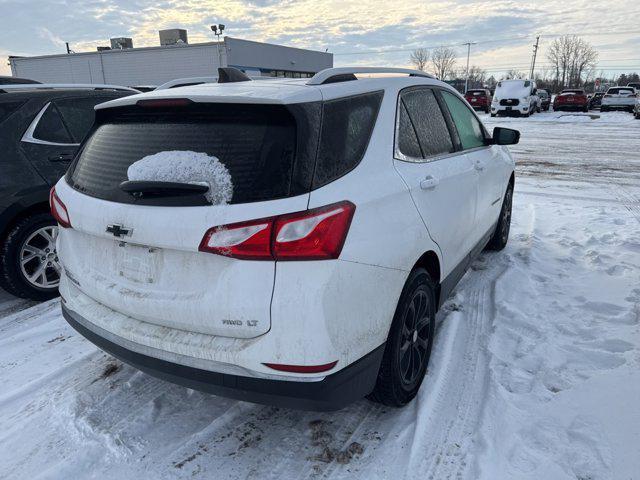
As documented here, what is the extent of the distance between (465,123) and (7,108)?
12.8 feet

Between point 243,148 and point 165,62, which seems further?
point 165,62

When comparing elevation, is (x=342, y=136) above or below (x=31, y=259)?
above

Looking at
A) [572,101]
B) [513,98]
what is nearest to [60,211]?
[513,98]

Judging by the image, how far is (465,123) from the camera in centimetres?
405

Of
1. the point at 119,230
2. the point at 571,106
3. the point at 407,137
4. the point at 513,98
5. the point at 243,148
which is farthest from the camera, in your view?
the point at 571,106

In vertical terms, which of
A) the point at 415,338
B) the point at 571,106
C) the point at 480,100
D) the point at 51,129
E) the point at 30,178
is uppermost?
the point at 51,129

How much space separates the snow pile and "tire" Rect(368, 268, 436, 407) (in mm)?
1069

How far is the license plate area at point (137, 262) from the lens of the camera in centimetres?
220

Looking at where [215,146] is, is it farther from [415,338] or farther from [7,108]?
[7,108]

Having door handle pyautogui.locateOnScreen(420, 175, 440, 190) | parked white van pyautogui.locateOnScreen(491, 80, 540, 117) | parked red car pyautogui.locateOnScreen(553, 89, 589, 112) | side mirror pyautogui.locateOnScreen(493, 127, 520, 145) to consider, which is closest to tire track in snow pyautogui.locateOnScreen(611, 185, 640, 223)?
side mirror pyautogui.locateOnScreen(493, 127, 520, 145)

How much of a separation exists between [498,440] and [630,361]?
136 cm

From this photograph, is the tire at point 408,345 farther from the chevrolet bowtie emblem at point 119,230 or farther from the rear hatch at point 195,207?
the chevrolet bowtie emblem at point 119,230

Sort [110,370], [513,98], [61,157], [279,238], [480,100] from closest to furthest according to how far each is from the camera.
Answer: [279,238]
[110,370]
[61,157]
[513,98]
[480,100]

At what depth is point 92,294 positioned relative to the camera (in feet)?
8.30
